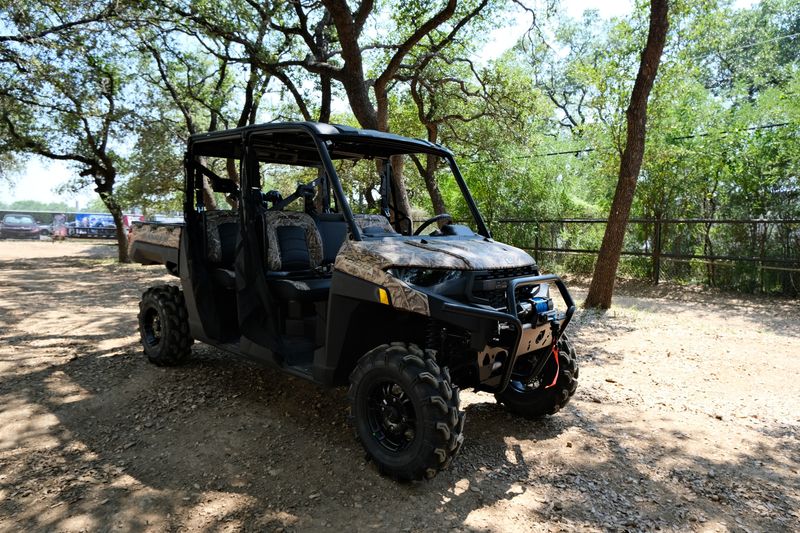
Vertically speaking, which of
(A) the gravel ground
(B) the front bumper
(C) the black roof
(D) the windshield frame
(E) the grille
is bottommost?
(A) the gravel ground

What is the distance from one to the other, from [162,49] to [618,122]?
1215 centimetres

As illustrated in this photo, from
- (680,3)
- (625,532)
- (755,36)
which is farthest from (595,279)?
(755,36)

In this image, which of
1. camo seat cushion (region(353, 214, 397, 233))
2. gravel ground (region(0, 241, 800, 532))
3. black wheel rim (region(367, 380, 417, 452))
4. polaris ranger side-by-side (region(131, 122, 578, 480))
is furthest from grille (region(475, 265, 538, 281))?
camo seat cushion (region(353, 214, 397, 233))

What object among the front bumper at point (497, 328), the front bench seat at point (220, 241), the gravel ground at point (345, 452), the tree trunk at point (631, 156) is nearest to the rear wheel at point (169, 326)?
the gravel ground at point (345, 452)

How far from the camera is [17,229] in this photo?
31750 mm

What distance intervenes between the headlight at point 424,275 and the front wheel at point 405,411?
0.40 meters

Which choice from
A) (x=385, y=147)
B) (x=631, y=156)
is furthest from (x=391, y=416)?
(x=631, y=156)

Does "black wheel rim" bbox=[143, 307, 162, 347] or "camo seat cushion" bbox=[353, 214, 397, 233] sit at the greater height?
"camo seat cushion" bbox=[353, 214, 397, 233]

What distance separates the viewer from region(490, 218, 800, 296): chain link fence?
1126 cm

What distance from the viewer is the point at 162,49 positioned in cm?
→ 1444

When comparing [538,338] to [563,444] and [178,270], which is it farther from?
[178,270]

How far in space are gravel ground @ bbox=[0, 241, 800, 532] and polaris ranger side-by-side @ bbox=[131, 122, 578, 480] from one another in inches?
13.8

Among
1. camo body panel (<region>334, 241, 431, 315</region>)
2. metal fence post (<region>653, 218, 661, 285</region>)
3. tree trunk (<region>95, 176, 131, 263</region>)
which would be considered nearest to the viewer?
camo body panel (<region>334, 241, 431, 315</region>)

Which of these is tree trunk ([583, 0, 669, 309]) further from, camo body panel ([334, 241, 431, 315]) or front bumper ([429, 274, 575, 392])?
camo body panel ([334, 241, 431, 315])
